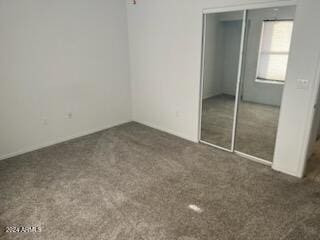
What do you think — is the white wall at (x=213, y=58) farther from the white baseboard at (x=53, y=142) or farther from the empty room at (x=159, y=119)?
the white baseboard at (x=53, y=142)

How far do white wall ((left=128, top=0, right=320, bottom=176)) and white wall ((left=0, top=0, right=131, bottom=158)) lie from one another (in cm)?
48

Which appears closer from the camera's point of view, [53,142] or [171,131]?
[53,142]

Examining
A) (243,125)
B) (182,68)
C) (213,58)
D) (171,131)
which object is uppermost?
(213,58)

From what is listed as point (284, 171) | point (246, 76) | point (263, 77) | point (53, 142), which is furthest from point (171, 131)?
point (53, 142)

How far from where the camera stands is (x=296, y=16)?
2.48 metres

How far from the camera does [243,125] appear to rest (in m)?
4.22

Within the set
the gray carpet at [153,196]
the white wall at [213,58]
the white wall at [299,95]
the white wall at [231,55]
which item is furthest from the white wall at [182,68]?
the gray carpet at [153,196]

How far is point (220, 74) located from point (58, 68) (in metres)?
2.75

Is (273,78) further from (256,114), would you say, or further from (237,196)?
(237,196)

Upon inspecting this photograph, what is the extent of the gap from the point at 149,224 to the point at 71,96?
9.20 feet

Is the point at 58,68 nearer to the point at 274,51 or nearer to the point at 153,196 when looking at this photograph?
the point at 153,196

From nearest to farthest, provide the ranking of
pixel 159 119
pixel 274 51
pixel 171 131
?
pixel 274 51 → pixel 171 131 → pixel 159 119

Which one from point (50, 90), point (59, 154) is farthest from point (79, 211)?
point (50, 90)

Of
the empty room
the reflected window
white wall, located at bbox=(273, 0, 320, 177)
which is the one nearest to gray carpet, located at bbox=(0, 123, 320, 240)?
the empty room
